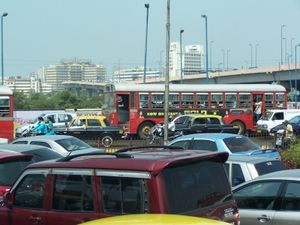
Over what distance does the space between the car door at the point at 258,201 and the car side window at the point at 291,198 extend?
14 centimetres

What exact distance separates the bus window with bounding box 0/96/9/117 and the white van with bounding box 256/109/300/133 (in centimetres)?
1525

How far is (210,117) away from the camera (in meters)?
29.8

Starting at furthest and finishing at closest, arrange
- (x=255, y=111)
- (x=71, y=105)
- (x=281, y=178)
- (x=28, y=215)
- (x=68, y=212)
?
1. (x=71, y=105)
2. (x=255, y=111)
3. (x=281, y=178)
4. (x=28, y=215)
5. (x=68, y=212)

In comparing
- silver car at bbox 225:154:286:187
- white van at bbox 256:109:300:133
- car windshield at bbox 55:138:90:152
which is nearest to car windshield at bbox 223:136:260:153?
silver car at bbox 225:154:286:187

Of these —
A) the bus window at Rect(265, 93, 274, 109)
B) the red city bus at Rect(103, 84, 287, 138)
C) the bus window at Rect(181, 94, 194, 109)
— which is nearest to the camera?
the red city bus at Rect(103, 84, 287, 138)

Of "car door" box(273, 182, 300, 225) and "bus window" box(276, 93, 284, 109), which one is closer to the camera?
"car door" box(273, 182, 300, 225)

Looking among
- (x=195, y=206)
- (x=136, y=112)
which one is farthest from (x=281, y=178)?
(x=136, y=112)

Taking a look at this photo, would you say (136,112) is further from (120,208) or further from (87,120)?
(120,208)

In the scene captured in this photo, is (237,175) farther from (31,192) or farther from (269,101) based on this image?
(269,101)

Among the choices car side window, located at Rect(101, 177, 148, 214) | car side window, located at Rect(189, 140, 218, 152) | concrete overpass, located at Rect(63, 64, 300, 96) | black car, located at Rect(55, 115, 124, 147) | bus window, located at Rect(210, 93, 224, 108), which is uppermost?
concrete overpass, located at Rect(63, 64, 300, 96)

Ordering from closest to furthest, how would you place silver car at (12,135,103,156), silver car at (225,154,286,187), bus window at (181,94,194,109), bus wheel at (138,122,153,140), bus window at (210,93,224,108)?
1. silver car at (225,154,286,187)
2. silver car at (12,135,103,156)
3. bus wheel at (138,122,153,140)
4. bus window at (181,94,194,109)
5. bus window at (210,93,224,108)

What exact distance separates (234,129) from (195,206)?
2376 centimetres

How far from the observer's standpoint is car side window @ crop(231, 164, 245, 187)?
1065cm

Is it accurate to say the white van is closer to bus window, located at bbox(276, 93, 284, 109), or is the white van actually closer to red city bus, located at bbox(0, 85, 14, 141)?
bus window, located at bbox(276, 93, 284, 109)
